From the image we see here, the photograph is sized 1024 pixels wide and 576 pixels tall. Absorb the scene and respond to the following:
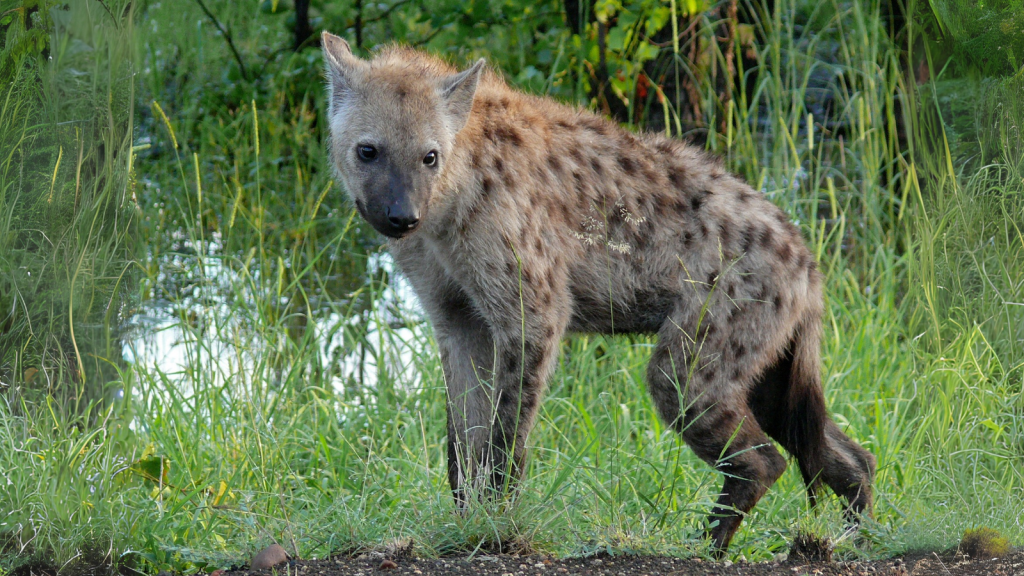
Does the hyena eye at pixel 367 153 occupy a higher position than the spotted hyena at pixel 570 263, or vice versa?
the hyena eye at pixel 367 153

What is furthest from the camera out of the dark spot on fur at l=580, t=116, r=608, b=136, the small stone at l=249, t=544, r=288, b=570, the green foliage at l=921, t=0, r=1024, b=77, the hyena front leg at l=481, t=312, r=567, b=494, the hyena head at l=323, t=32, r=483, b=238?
the dark spot on fur at l=580, t=116, r=608, b=136

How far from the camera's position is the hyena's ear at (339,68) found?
3.47m

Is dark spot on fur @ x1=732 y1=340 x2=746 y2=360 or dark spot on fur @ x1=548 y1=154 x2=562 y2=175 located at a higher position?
dark spot on fur @ x1=548 y1=154 x2=562 y2=175

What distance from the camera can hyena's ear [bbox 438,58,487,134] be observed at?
3373mm

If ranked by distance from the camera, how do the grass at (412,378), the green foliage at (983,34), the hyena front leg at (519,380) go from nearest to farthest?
the grass at (412,378)
the green foliage at (983,34)
the hyena front leg at (519,380)

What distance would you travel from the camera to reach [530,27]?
233 inches

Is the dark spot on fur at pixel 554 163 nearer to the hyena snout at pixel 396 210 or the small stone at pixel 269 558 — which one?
the hyena snout at pixel 396 210

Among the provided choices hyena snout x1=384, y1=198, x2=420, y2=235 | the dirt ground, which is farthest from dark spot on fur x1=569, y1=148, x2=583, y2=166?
the dirt ground

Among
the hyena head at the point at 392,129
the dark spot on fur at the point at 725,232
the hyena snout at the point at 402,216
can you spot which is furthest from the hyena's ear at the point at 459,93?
the dark spot on fur at the point at 725,232

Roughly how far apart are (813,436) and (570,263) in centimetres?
115

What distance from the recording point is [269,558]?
274 cm

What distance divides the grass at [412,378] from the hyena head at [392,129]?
56 centimetres

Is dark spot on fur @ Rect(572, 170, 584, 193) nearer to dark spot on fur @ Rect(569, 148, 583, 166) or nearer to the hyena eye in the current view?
dark spot on fur @ Rect(569, 148, 583, 166)

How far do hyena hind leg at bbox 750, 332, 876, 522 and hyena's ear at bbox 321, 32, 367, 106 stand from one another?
1.89 metres
